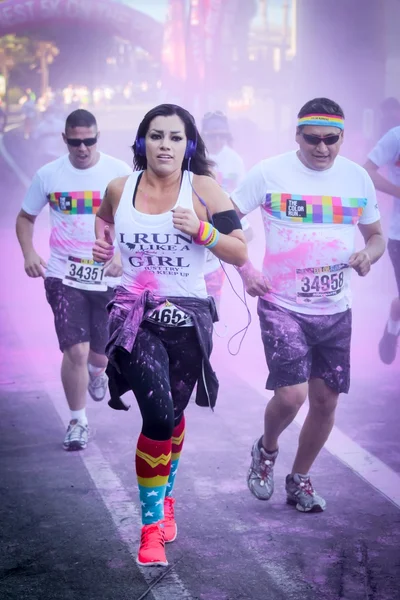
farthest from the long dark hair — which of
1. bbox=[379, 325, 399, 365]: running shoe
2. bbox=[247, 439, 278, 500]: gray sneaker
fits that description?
bbox=[379, 325, 399, 365]: running shoe

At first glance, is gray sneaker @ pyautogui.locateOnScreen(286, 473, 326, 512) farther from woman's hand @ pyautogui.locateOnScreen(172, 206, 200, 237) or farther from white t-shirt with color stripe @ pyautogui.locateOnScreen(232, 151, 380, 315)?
woman's hand @ pyautogui.locateOnScreen(172, 206, 200, 237)

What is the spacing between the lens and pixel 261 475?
5508 millimetres

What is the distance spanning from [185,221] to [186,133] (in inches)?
23.5

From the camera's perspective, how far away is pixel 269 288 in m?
5.40

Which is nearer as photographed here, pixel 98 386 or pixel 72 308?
pixel 72 308

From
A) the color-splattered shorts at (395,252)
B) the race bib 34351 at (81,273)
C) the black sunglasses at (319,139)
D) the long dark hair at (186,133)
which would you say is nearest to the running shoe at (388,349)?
the color-splattered shorts at (395,252)

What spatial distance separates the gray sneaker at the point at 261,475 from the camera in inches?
215

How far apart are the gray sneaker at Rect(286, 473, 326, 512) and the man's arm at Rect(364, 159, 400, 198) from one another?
2.63m

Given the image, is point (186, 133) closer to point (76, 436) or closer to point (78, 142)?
point (78, 142)

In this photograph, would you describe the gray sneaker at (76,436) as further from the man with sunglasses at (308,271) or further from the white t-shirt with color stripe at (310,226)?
the white t-shirt with color stripe at (310,226)

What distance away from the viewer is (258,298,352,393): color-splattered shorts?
5285 millimetres

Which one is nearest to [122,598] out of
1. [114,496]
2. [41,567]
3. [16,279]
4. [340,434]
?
A: [41,567]

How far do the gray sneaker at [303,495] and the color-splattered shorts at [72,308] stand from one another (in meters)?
1.91

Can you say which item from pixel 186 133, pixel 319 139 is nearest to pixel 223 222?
pixel 186 133
